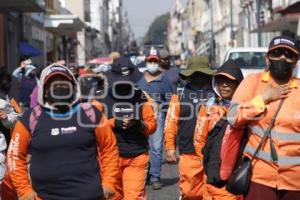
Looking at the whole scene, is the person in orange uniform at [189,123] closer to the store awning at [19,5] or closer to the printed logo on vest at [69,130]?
the printed logo on vest at [69,130]

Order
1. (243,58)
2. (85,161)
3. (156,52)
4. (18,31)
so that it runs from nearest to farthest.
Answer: (85,161), (156,52), (243,58), (18,31)

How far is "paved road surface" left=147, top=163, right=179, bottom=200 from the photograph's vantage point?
1034cm

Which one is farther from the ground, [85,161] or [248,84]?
[248,84]

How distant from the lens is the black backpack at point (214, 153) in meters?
5.44

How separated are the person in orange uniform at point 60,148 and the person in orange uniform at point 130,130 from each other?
1.87m

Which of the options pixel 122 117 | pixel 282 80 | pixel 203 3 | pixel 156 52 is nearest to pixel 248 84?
pixel 282 80

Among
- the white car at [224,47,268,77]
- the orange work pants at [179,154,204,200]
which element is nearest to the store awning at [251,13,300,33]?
the white car at [224,47,268,77]

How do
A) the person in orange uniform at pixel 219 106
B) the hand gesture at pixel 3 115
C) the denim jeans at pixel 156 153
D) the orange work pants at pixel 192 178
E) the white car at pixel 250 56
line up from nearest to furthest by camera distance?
the person in orange uniform at pixel 219 106 < the hand gesture at pixel 3 115 < the orange work pants at pixel 192 178 < the denim jeans at pixel 156 153 < the white car at pixel 250 56

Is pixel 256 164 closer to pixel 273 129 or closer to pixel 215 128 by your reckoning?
pixel 273 129

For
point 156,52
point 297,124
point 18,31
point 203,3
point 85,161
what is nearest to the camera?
point 297,124

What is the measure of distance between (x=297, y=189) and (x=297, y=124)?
42 centimetres

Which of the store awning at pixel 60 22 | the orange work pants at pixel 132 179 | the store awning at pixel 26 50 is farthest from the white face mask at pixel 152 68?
the store awning at pixel 60 22

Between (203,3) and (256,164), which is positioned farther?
(203,3)

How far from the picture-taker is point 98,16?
9662 centimetres
